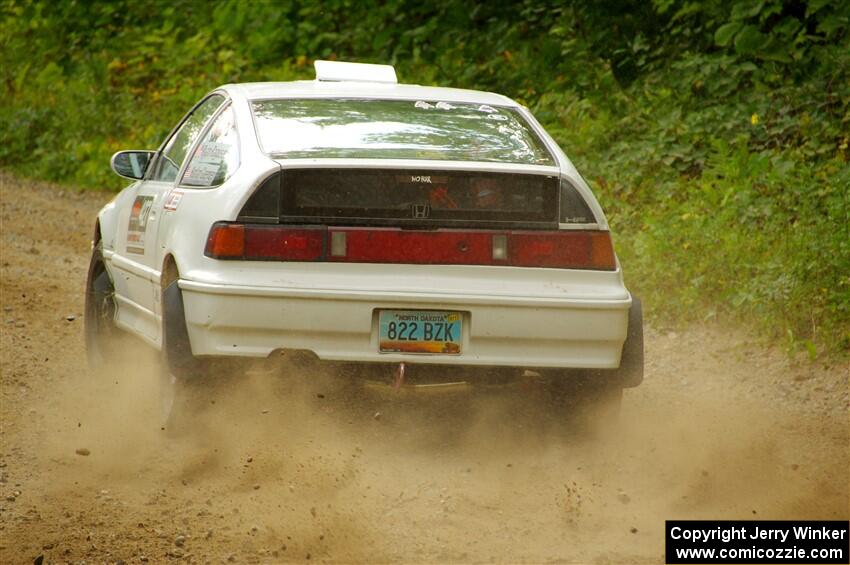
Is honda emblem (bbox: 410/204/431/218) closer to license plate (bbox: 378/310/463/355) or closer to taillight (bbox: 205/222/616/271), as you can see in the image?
taillight (bbox: 205/222/616/271)

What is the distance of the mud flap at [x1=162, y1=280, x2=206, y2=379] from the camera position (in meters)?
5.49

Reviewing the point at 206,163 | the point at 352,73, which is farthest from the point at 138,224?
the point at 352,73

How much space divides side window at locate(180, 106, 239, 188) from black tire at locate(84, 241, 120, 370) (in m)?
1.35

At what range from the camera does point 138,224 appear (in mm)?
6738

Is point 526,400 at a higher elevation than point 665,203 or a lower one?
higher

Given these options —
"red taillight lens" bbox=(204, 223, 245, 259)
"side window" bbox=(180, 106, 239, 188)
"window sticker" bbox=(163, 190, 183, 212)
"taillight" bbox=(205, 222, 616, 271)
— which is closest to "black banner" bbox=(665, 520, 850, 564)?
"taillight" bbox=(205, 222, 616, 271)

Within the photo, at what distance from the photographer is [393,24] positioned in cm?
1684

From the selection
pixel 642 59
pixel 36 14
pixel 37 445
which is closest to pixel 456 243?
pixel 37 445

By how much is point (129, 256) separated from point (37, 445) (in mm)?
1240

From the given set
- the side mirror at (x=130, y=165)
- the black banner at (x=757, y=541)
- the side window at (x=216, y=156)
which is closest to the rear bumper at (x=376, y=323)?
the side window at (x=216, y=156)

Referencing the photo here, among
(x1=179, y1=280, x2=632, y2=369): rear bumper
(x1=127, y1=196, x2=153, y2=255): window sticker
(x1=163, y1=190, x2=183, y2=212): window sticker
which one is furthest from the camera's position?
(x1=127, y1=196, x2=153, y2=255): window sticker

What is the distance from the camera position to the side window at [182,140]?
666 centimetres

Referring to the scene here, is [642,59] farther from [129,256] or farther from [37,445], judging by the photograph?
[37,445]

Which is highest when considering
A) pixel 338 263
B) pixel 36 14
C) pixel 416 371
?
pixel 338 263
